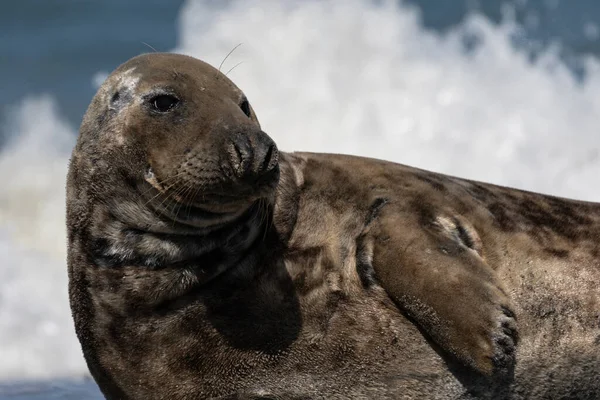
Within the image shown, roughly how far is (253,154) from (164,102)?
3.56 feet

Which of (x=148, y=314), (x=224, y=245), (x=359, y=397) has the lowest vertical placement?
(x=359, y=397)

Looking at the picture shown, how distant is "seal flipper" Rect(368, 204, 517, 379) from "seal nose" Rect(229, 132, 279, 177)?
1.21 m

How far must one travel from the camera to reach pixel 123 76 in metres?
8.47

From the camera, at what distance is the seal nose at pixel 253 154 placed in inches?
289

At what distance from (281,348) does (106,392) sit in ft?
5.02

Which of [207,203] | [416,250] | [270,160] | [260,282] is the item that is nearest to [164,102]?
[207,203]

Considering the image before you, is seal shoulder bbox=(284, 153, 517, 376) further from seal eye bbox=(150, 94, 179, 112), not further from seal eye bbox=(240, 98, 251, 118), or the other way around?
seal eye bbox=(150, 94, 179, 112)

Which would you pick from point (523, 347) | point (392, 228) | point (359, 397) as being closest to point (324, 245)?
point (392, 228)

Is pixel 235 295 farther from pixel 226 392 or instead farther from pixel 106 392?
pixel 106 392

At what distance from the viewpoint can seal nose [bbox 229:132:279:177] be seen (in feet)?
24.1

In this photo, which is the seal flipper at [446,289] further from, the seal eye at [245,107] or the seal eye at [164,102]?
the seal eye at [164,102]

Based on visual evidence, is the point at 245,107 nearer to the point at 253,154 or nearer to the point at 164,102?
the point at 164,102

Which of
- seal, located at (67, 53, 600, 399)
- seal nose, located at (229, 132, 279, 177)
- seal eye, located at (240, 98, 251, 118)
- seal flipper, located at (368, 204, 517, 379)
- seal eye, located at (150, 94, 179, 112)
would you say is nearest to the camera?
seal nose, located at (229, 132, 279, 177)

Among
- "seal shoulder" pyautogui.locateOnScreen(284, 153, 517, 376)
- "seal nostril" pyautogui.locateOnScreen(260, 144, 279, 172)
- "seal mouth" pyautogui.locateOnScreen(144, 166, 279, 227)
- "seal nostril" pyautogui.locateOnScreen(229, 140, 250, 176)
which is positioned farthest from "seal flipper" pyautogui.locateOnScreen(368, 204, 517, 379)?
"seal nostril" pyautogui.locateOnScreen(229, 140, 250, 176)
